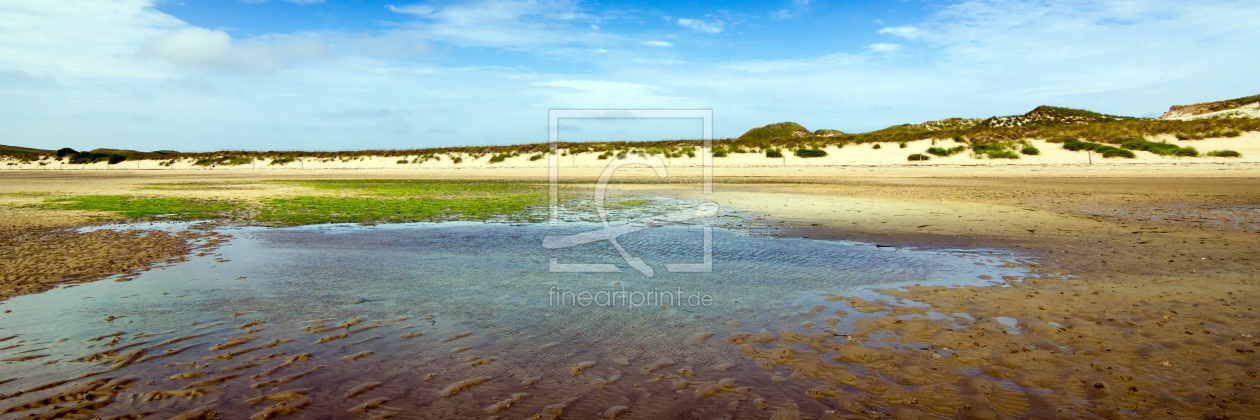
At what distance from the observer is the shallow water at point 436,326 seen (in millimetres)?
4117

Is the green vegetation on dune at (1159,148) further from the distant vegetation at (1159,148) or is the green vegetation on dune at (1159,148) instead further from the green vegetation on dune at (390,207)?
the green vegetation on dune at (390,207)

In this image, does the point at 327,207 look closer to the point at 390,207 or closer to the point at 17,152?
the point at 390,207

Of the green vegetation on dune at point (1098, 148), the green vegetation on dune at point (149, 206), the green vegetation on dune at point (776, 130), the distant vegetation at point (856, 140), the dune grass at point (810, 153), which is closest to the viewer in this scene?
the green vegetation on dune at point (149, 206)

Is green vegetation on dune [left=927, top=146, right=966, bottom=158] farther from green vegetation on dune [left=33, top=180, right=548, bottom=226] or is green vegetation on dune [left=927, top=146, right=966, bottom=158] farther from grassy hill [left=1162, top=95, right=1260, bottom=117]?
grassy hill [left=1162, top=95, right=1260, bottom=117]

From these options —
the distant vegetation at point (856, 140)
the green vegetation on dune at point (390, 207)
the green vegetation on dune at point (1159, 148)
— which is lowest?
the green vegetation on dune at point (390, 207)

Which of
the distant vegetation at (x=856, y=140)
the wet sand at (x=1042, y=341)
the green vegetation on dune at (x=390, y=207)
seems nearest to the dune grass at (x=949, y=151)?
the distant vegetation at (x=856, y=140)

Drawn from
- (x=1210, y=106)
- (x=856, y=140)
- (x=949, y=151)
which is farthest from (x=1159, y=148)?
(x=1210, y=106)

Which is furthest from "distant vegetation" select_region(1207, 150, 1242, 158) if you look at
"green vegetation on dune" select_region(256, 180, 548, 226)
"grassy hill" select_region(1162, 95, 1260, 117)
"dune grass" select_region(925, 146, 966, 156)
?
"grassy hill" select_region(1162, 95, 1260, 117)

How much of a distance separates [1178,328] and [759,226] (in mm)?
7800

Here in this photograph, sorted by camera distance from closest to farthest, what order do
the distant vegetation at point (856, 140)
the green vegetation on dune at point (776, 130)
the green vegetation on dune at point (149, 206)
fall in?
the green vegetation on dune at point (149, 206), the distant vegetation at point (856, 140), the green vegetation on dune at point (776, 130)

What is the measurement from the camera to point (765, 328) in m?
5.69

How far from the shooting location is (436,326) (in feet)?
18.8

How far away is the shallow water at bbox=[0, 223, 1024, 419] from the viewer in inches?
162

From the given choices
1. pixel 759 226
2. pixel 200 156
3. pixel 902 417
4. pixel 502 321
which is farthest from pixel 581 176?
pixel 200 156
